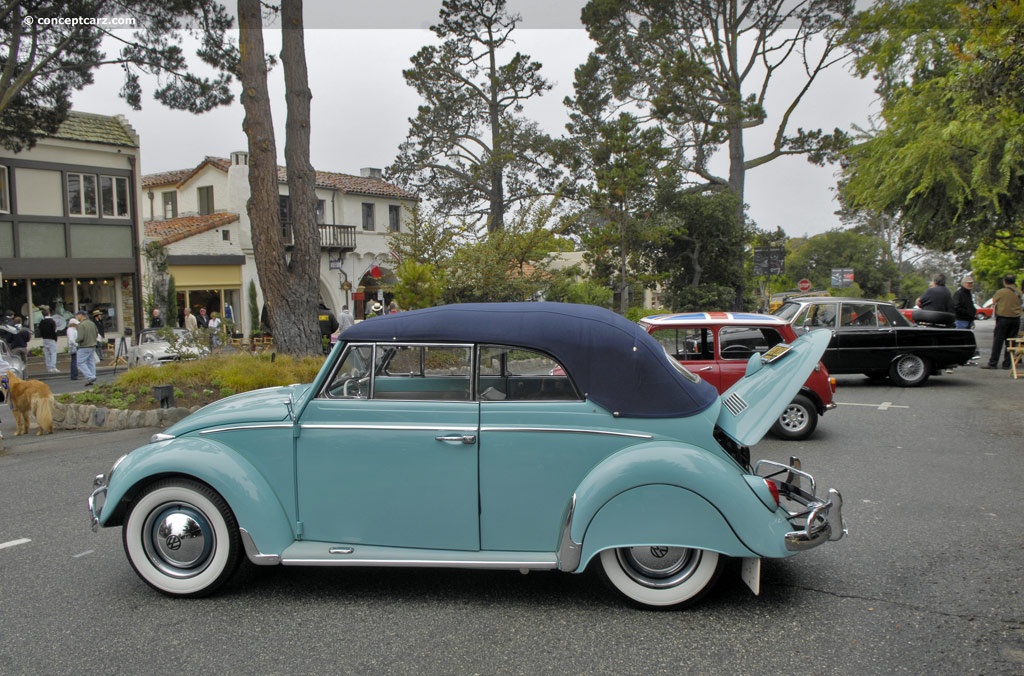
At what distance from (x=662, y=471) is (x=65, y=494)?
5849 mm

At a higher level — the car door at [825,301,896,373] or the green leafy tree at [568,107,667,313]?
the green leafy tree at [568,107,667,313]

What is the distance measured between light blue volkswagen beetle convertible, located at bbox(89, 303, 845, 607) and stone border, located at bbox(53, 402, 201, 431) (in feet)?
23.2

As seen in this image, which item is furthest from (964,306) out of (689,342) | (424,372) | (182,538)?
(182,538)

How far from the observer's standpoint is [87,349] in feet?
57.9

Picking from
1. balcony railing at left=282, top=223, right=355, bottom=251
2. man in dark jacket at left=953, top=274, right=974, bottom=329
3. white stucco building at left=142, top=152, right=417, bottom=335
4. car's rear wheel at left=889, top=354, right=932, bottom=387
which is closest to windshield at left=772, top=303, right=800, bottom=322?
car's rear wheel at left=889, top=354, right=932, bottom=387

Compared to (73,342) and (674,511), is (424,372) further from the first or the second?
(73,342)

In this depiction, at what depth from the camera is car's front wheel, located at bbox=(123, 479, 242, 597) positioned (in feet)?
14.3

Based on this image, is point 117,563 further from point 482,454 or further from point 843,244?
point 843,244

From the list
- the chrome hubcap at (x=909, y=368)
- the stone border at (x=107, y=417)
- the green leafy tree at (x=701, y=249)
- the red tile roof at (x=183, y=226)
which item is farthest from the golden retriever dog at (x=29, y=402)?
the red tile roof at (x=183, y=226)

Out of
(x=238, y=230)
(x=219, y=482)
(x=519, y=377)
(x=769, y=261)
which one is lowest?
(x=219, y=482)

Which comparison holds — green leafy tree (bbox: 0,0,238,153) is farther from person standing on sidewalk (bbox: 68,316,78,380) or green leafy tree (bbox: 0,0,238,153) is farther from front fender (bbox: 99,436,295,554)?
front fender (bbox: 99,436,295,554)

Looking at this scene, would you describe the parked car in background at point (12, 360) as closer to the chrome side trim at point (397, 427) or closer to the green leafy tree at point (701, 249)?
the chrome side trim at point (397, 427)

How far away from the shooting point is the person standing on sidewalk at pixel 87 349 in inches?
691

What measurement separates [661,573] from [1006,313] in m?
14.5
